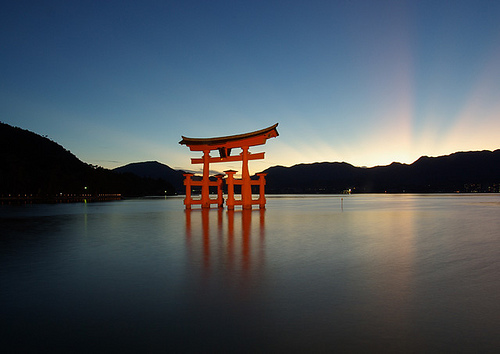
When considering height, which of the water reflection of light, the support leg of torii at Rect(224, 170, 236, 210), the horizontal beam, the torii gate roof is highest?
the torii gate roof

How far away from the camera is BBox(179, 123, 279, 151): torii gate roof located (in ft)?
93.0

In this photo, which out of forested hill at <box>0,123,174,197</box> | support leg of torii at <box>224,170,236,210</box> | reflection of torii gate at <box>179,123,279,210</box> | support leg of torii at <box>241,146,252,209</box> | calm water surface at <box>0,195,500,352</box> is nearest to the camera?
calm water surface at <box>0,195,500,352</box>

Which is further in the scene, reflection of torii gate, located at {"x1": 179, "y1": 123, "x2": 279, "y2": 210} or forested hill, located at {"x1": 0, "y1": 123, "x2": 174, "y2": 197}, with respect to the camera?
forested hill, located at {"x1": 0, "y1": 123, "x2": 174, "y2": 197}

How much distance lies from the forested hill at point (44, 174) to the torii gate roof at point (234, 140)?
5561cm

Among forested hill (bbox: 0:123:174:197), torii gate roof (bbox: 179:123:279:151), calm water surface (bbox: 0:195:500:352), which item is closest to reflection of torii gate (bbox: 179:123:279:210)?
torii gate roof (bbox: 179:123:279:151)

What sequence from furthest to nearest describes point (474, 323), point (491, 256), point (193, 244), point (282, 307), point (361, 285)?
point (193, 244), point (491, 256), point (361, 285), point (282, 307), point (474, 323)

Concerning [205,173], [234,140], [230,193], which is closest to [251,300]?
[234,140]

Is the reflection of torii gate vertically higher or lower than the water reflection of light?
higher

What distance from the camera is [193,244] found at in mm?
11875

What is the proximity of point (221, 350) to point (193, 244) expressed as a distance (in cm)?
865

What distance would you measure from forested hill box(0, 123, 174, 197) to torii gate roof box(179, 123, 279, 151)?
55.6 m

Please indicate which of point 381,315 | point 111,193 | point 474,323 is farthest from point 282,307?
point 111,193

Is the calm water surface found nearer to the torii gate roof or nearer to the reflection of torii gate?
the torii gate roof

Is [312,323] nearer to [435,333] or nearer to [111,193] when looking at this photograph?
[435,333]
